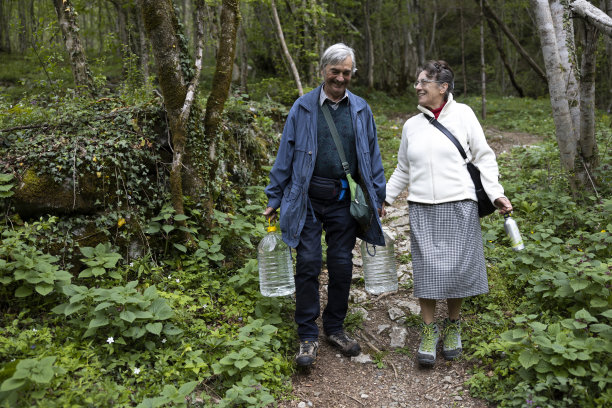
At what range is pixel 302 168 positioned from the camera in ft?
11.9

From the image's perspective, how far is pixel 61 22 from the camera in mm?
6855

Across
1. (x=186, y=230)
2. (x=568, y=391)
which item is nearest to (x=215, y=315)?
(x=186, y=230)

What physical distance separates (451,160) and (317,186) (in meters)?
1.11

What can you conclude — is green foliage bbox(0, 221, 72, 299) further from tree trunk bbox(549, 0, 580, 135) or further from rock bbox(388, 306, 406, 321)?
tree trunk bbox(549, 0, 580, 135)

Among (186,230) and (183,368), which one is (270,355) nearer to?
(183,368)

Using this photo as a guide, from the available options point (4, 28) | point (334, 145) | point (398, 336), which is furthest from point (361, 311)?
point (4, 28)

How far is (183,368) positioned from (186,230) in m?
1.60

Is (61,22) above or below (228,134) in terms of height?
above

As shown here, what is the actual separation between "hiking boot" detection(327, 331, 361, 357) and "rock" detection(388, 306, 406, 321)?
0.73 metres

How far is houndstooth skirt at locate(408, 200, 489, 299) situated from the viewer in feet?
11.8

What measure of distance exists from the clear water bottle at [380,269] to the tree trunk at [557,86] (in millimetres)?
3268

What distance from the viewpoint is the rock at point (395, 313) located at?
15.0 feet

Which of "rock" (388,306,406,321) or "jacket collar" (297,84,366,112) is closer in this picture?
"jacket collar" (297,84,366,112)

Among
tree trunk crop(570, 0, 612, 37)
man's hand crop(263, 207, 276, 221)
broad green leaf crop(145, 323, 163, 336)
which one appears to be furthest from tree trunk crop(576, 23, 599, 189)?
broad green leaf crop(145, 323, 163, 336)
